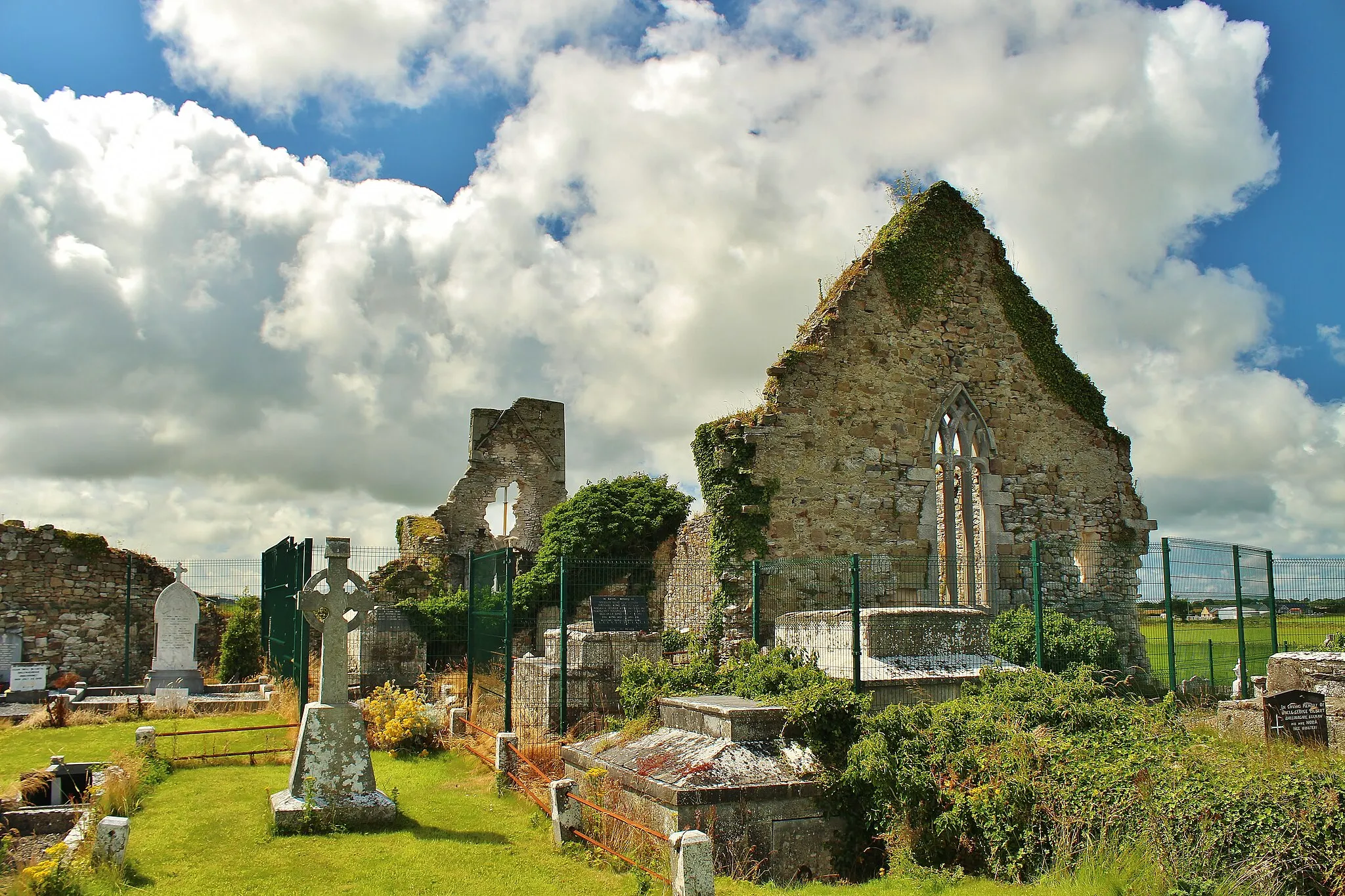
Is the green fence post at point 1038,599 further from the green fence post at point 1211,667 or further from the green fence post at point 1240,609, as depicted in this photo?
the green fence post at point 1211,667

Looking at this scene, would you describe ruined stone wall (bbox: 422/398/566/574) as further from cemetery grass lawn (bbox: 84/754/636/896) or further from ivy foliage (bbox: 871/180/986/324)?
cemetery grass lawn (bbox: 84/754/636/896)

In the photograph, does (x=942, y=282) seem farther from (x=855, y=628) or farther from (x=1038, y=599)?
(x=855, y=628)

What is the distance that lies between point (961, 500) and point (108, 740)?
14283mm

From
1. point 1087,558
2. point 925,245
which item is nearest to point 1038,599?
point 1087,558

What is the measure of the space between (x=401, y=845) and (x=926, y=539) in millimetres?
10716

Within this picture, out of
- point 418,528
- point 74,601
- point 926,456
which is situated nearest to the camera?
point 926,456

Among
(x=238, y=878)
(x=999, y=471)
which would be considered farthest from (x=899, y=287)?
(x=238, y=878)

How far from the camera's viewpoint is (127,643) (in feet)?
68.3

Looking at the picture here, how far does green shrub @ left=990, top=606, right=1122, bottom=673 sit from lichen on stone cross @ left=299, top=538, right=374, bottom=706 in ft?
28.2

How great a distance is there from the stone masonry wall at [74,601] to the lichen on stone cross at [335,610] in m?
15.1

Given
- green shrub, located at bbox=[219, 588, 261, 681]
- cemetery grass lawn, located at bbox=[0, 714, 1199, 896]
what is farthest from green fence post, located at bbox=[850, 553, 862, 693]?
green shrub, located at bbox=[219, 588, 261, 681]

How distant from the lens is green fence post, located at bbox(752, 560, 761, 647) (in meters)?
13.0

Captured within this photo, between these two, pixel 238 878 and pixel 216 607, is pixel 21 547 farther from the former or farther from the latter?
pixel 238 878

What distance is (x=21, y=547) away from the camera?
2067 cm
